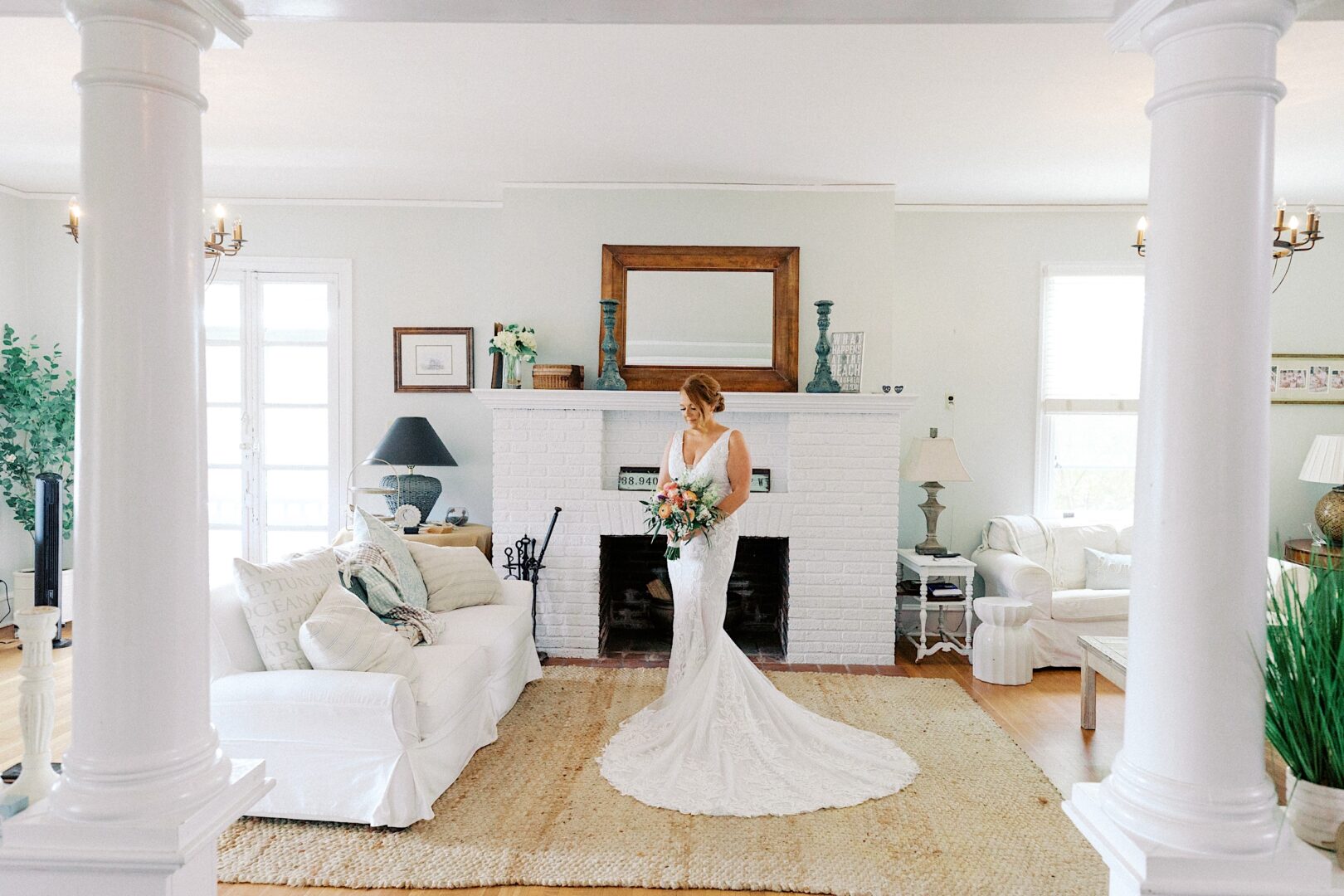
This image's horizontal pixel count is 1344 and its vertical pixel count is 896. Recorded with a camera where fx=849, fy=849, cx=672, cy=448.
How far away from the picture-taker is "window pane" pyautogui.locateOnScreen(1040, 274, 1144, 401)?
5.69 metres

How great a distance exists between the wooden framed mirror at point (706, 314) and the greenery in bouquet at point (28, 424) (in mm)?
3380

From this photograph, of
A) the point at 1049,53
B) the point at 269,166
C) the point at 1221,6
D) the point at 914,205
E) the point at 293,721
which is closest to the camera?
the point at 1221,6

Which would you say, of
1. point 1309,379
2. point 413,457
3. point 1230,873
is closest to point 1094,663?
point 1230,873

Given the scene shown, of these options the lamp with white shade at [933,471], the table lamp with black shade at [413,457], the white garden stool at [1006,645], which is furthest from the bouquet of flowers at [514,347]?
the white garden stool at [1006,645]

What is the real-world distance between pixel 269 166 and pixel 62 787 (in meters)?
4.12

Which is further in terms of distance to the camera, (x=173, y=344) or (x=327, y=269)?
(x=327, y=269)

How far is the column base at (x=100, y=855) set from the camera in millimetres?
1753

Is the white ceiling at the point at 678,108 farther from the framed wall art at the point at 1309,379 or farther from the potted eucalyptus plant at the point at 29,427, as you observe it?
the potted eucalyptus plant at the point at 29,427

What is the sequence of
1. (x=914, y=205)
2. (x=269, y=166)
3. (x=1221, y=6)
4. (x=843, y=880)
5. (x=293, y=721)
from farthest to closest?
(x=914, y=205) → (x=269, y=166) → (x=293, y=721) → (x=843, y=880) → (x=1221, y=6)

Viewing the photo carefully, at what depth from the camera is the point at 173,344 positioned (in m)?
1.83

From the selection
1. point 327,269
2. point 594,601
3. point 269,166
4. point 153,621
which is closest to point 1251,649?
point 153,621

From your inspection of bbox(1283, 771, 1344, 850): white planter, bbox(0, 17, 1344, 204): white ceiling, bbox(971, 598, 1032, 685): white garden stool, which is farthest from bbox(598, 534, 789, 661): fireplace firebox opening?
bbox(1283, 771, 1344, 850): white planter

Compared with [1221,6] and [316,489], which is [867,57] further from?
[316,489]

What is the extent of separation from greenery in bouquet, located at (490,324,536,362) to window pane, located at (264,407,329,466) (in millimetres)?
1572
